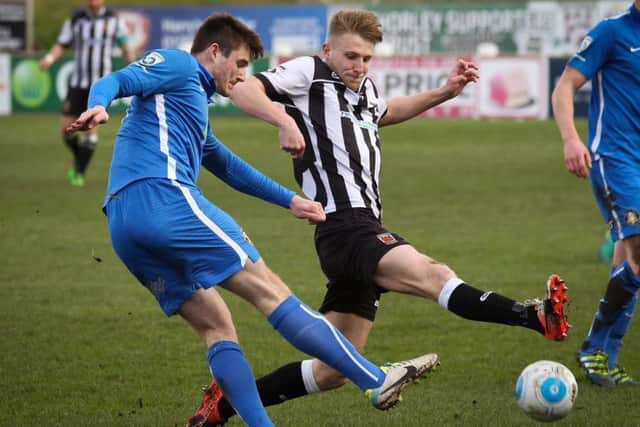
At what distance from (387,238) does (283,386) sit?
0.91 metres

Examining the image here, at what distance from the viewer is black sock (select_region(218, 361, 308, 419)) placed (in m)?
5.55

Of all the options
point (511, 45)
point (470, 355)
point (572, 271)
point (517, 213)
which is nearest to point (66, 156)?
point (517, 213)

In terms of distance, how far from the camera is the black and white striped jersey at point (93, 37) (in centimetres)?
1725

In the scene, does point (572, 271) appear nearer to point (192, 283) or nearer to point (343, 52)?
point (343, 52)

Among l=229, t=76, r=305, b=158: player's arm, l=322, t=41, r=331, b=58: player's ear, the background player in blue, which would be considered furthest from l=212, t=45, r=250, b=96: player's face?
the background player in blue

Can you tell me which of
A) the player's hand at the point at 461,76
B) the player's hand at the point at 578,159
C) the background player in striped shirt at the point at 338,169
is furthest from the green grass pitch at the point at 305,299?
the player's hand at the point at 461,76

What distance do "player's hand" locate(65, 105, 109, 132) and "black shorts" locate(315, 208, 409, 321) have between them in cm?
136

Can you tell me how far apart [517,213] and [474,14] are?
2751 cm

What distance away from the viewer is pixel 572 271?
33.2 feet

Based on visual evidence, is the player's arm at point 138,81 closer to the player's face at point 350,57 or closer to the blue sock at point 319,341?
the player's face at point 350,57

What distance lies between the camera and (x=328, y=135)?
5504mm

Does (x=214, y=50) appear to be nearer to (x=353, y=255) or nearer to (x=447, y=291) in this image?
(x=353, y=255)

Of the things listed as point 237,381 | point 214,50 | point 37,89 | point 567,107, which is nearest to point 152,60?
point 214,50

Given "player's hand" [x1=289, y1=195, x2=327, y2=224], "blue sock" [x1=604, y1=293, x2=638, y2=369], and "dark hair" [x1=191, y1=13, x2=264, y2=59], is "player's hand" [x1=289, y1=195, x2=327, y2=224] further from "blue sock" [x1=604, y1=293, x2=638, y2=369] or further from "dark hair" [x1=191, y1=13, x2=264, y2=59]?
"blue sock" [x1=604, y1=293, x2=638, y2=369]
